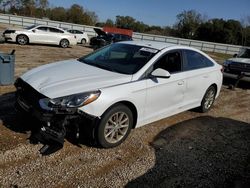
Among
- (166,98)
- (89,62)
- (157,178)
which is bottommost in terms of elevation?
(157,178)

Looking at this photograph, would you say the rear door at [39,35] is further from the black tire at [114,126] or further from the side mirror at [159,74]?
the black tire at [114,126]

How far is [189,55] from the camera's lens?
612cm

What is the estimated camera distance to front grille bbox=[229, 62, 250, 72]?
35.4ft

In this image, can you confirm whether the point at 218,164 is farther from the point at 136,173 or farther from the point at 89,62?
the point at 89,62

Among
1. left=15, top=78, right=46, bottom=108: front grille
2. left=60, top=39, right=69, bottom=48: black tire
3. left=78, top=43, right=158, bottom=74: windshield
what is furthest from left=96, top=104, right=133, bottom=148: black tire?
left=60, top=39, right=69, bottom=48: black tire

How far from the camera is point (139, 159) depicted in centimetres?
448

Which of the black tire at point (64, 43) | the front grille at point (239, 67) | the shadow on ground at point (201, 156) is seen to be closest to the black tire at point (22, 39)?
the black tire at point (64, 43)

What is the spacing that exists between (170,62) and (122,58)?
91cm

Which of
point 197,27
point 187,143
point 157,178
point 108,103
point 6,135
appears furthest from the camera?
point 197,27

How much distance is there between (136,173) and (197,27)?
55.4 metres

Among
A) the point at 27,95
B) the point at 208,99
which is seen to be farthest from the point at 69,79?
the point at 208,99

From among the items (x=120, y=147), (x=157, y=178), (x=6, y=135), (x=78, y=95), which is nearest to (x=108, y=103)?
(x=78, y=95)

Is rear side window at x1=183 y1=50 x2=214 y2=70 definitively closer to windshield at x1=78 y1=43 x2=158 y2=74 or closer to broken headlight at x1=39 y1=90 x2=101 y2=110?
windshield at x1=78 y1=43 x2=158 y2=74

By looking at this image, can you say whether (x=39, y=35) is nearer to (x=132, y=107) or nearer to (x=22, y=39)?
(x=22, y=39)
